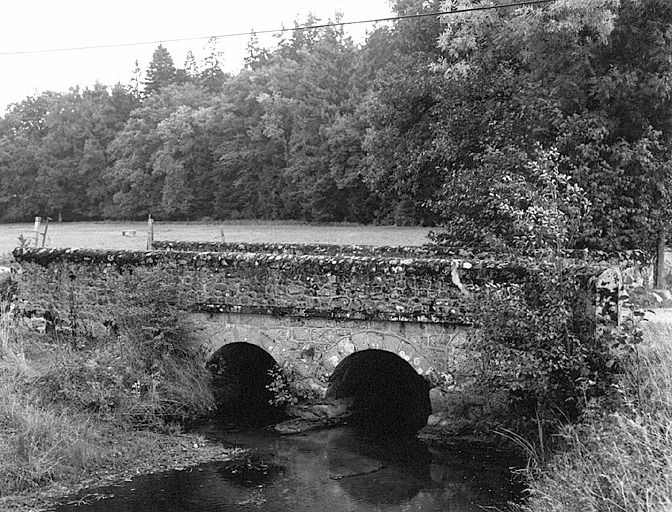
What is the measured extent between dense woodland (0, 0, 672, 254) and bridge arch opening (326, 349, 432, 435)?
10.6 feet

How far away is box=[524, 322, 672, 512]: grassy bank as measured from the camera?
694 centimetres

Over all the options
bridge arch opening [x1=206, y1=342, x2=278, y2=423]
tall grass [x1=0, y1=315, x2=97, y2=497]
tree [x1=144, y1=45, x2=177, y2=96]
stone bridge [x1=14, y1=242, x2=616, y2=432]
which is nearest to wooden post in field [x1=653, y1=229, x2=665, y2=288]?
stone bridge [x1=14, y1=242, x2=616, y2=432]

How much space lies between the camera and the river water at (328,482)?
9605 mm

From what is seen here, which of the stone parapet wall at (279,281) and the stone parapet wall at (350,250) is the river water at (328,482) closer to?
the stone parapet wall at (279,281)

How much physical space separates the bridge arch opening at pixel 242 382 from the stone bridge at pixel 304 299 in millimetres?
297

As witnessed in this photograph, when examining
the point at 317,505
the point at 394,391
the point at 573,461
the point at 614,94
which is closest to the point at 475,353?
the point at 573,461

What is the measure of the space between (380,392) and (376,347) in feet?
10.9

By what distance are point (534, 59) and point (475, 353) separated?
1000 cm

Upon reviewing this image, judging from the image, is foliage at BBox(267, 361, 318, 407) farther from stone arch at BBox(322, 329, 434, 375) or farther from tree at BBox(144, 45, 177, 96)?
tree at BBox(144, 45, 177, 96)

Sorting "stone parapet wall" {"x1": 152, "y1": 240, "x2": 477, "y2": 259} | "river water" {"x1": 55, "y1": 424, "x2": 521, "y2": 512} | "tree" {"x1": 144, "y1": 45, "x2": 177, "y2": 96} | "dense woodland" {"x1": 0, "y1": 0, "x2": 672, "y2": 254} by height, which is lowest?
"river water" {"x1": 55, "y1": 424, "x2": 521, "y2": 512}

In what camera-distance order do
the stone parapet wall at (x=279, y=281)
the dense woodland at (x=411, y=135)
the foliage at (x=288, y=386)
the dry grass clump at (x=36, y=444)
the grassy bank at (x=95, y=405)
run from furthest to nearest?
the dense woodland at (x=411, y=135) < the foliage at (x=288, y=386) < the stone parapet wall at (x=279, y=281) < the grassy bank at (x=95, y=405) < the dry grass clump at (x=36, y=444)

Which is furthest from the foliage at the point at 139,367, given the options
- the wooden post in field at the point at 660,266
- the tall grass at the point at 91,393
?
the wooden post in field at the point at 660,266

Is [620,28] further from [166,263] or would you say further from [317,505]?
[317,505]

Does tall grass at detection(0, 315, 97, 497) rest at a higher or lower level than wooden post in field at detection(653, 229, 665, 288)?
lower
